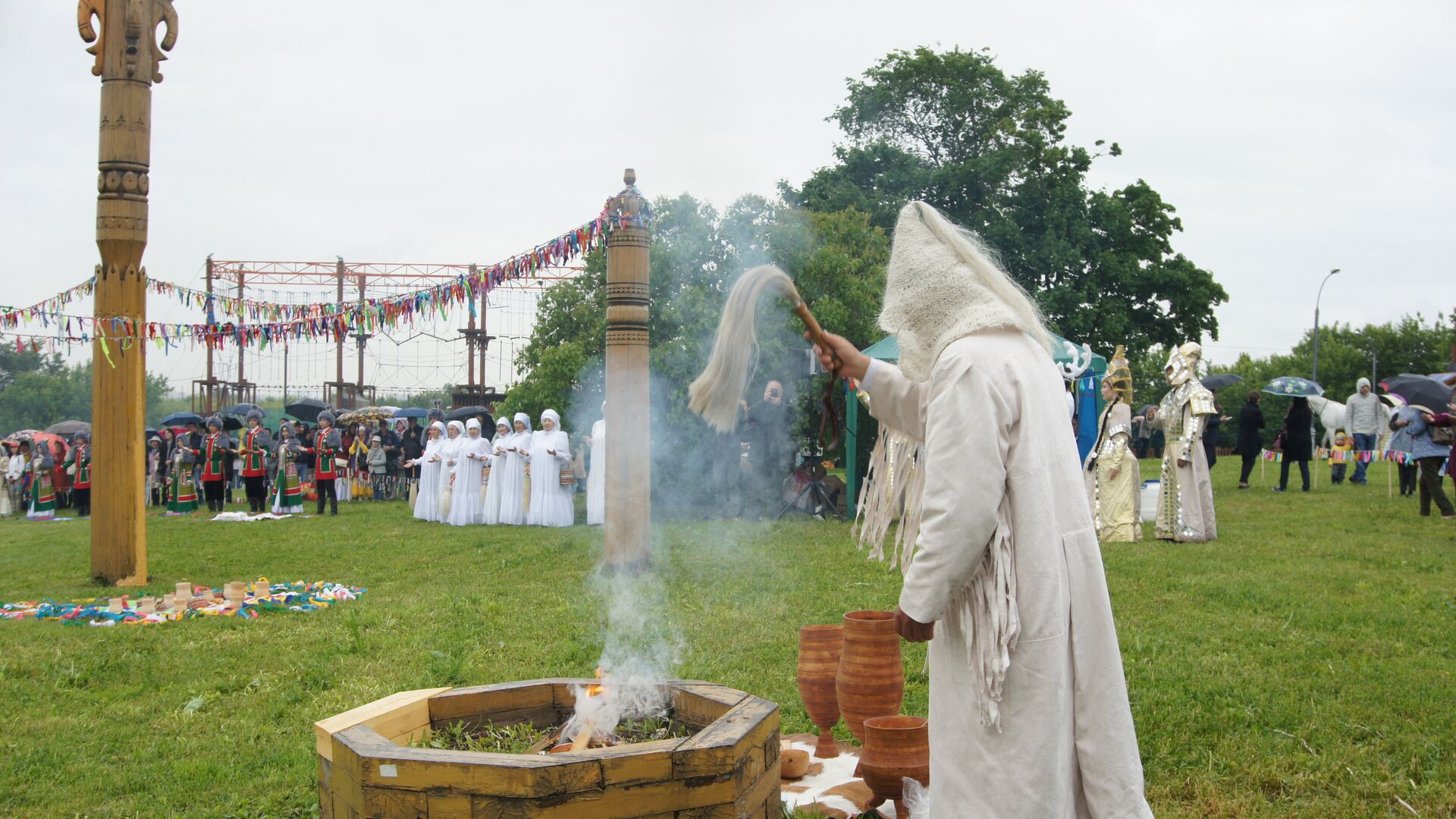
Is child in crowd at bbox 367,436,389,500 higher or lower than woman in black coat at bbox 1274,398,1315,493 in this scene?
lower

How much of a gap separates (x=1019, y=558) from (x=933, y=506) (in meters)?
0.28

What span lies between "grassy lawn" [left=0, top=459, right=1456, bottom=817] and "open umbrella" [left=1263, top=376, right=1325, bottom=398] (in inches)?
234

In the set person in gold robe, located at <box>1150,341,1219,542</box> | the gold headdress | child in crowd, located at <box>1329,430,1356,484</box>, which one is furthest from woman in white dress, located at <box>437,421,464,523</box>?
child in crowd, located at <box>1329,430,1356,484</box>

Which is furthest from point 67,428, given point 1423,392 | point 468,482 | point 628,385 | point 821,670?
point 1423,392

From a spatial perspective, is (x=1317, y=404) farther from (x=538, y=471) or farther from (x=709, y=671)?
(x=709, y=671)

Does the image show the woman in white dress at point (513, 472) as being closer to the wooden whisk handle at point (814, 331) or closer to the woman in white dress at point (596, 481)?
the woman in white dress at point (596, 481)

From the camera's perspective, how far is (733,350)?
332 cm

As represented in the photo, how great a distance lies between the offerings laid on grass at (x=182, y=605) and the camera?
7.61 meters

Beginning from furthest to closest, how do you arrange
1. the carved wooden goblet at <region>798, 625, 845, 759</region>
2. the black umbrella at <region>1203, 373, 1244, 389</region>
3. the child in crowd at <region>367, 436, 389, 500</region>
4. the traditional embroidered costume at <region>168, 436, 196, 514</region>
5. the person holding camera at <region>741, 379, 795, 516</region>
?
the child in crowd at <region>367, 436, 389, 500</region> → the black umbrella at <region>1203, 373, 1244, 389</region> → the traditional embroidered costume at <region>168, 436, 196, 514</region> → the person holding camera at <region>741, 379, 795, 516</region> → the carved wooden goblet at <region>798, 625, 845, 759</region>

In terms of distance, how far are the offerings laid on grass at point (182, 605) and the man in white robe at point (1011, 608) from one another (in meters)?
6.48

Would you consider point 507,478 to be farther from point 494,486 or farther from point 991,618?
point 991,618

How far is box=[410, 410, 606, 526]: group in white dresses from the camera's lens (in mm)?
14945

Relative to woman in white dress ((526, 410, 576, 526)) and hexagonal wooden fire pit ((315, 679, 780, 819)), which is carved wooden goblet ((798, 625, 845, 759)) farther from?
woman in white dress ((526, 410, 576, 526))

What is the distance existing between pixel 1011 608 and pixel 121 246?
9.02 m
